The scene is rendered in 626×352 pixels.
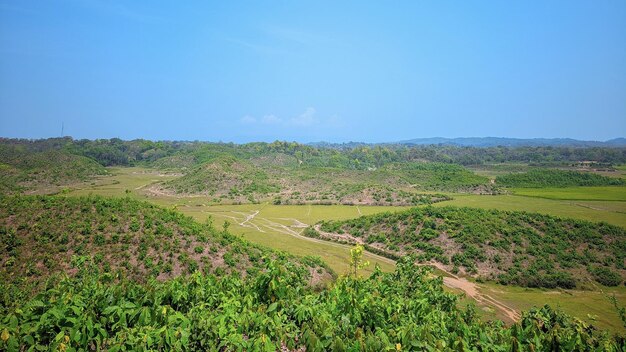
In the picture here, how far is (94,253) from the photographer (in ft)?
79.0

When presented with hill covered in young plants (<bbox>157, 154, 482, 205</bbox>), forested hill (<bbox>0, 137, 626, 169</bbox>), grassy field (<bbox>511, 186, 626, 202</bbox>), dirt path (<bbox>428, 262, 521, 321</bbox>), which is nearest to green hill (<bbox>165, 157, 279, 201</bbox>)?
hill covered in young plants (<bbox>157, 154, 482, 205</bbox>)

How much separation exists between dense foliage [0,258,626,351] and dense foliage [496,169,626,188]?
96.0 m

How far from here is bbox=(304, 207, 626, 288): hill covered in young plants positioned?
107ft

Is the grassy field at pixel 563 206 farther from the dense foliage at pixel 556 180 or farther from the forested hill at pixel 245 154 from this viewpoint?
the forested hill at pixel 245 154

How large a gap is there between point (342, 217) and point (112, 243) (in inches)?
1428

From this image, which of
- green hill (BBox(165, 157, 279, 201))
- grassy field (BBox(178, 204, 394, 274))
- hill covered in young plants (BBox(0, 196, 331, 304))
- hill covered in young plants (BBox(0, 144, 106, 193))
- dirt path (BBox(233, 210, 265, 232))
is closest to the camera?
hill covered in young plants (BBox(0, 196, 331, 304))

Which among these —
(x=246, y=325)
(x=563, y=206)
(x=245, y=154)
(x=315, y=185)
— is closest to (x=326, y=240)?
(x=246, y=325)

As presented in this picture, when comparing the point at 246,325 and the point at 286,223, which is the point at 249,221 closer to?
the point at 286,223

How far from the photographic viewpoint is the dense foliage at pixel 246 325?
6887mm

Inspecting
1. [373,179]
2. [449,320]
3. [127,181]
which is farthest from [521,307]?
[127,181]

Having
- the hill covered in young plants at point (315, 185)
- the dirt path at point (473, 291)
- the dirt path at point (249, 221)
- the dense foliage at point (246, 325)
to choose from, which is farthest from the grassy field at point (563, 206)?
the dense foliage at point (246, 325)

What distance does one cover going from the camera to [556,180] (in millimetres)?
92312

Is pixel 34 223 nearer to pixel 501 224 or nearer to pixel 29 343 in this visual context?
pixel 29 343

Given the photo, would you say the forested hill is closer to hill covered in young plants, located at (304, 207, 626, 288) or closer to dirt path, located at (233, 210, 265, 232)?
dirt path, located at (233, 210, 265, 232)
